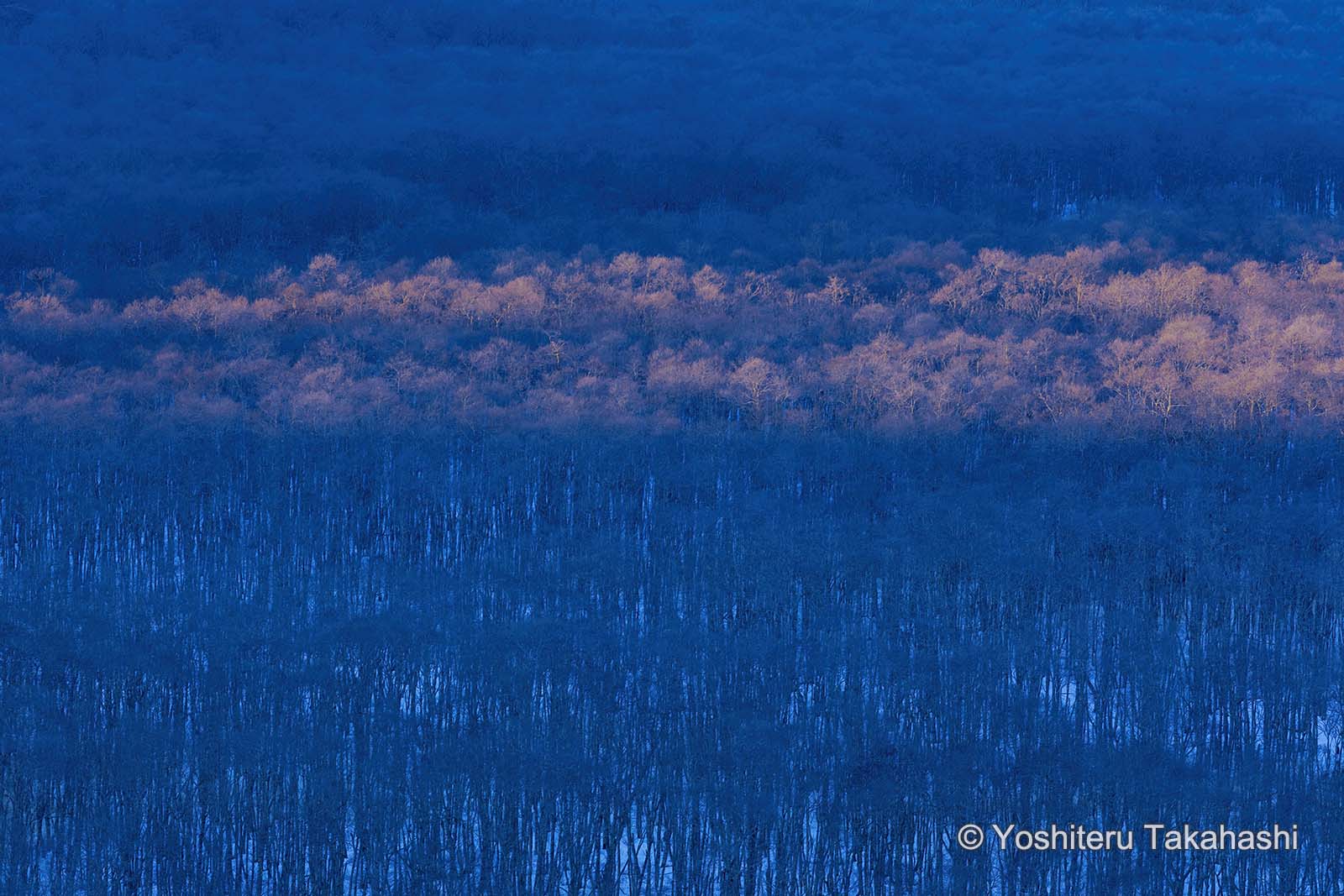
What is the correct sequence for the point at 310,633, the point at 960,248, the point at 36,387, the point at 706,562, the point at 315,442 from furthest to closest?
the point at 960,248, the point at 36,387, the point at 315,442, the point at 706,562, the point at 310,633

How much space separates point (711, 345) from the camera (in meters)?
45.2

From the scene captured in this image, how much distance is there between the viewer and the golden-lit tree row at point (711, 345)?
3712cm

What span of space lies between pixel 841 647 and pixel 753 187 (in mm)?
42059

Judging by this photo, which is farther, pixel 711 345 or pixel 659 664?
pixel 711 345

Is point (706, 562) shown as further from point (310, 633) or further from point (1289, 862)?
point (1289, 862)

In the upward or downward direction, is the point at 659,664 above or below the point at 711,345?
below

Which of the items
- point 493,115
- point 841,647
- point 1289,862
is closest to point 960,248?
point 493,115

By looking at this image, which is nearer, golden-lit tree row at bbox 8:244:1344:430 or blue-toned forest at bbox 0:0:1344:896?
blue-toned forest at bbox 0:0:1344:896

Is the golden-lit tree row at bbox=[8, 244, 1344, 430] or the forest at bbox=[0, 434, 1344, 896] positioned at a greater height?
the golden-lit tree row at bbox=[8, 244, 1344, 430]

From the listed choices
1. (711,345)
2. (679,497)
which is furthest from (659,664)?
(711,345)

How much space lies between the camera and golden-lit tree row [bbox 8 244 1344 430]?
37.1m

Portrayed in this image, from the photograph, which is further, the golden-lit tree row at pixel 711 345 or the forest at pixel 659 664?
the golden-lit tree row at pixel 711 345

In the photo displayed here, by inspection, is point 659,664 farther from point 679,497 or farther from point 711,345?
point 711,345

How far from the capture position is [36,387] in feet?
129
